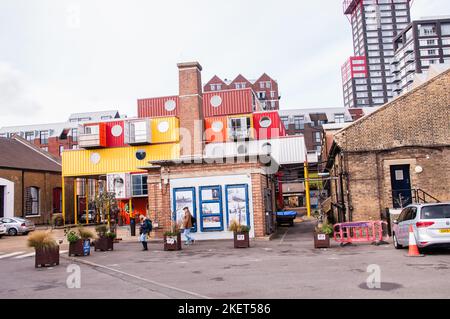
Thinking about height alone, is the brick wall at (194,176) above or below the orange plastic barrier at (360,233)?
above

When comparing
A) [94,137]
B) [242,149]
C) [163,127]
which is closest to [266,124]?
[242,149]

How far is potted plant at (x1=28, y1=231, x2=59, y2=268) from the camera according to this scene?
45.0ft

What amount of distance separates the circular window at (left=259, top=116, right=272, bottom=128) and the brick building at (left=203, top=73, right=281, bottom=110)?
184ft

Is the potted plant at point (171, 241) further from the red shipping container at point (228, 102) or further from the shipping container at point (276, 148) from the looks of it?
the red shipping container at point (228, 102)

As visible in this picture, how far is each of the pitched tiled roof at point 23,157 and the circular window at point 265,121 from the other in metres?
21.3

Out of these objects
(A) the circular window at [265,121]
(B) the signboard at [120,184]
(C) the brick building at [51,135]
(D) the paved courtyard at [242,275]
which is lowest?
(D) the paved courtyard at [242,275]

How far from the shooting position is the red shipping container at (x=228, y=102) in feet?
162

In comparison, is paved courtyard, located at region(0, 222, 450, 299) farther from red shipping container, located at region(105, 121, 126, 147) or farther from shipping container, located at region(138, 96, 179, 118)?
shipping container, located at region(138, 96, 179, 118)

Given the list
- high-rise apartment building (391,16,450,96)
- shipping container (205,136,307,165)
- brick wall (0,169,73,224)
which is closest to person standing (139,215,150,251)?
shipping container (205,136,307,165)

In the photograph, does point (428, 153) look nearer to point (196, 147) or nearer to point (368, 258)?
point (368, 258)

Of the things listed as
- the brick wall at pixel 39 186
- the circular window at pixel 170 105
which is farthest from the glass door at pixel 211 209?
the circular window at pixel 170 105
